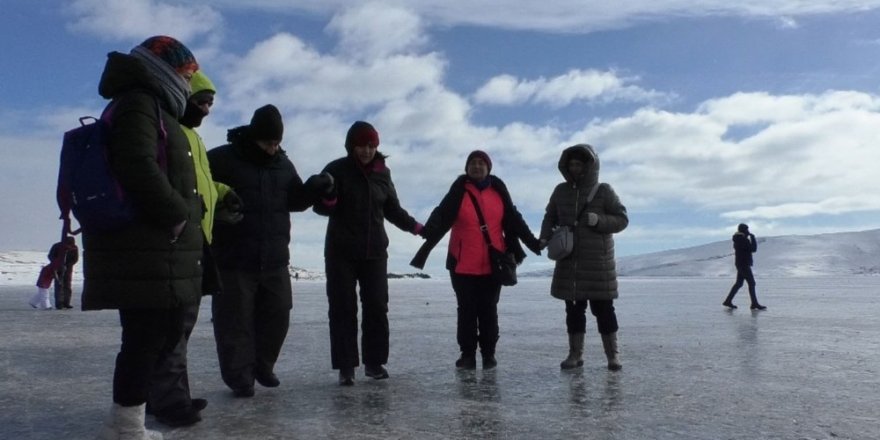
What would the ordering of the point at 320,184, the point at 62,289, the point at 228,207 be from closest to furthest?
1. the point at 228,207
2. the point at 320,184
3. the point at 62,289

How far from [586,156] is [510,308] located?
329 inches

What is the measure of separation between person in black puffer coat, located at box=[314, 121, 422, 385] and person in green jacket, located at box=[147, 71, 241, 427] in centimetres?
121

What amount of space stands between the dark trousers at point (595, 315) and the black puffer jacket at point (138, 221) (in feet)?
11.3

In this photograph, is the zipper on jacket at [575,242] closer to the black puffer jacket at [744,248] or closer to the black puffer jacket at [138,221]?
the black puffer jacket at [138,221]

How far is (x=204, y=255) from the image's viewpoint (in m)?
3.58

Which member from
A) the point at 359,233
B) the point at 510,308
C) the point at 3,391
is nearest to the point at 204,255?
the point at 359,233

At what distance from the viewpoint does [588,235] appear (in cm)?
581

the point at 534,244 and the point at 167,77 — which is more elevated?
the point at 167,77

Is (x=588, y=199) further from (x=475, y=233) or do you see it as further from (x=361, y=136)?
(x=361, y=136)

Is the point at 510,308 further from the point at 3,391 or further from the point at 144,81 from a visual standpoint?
the point at 144,81

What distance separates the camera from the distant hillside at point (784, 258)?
75625 millimetres

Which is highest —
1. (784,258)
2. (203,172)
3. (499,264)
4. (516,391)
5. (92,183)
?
(203,172)

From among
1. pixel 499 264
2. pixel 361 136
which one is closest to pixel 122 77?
pixel 361 136

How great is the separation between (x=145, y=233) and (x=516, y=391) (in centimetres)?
261
